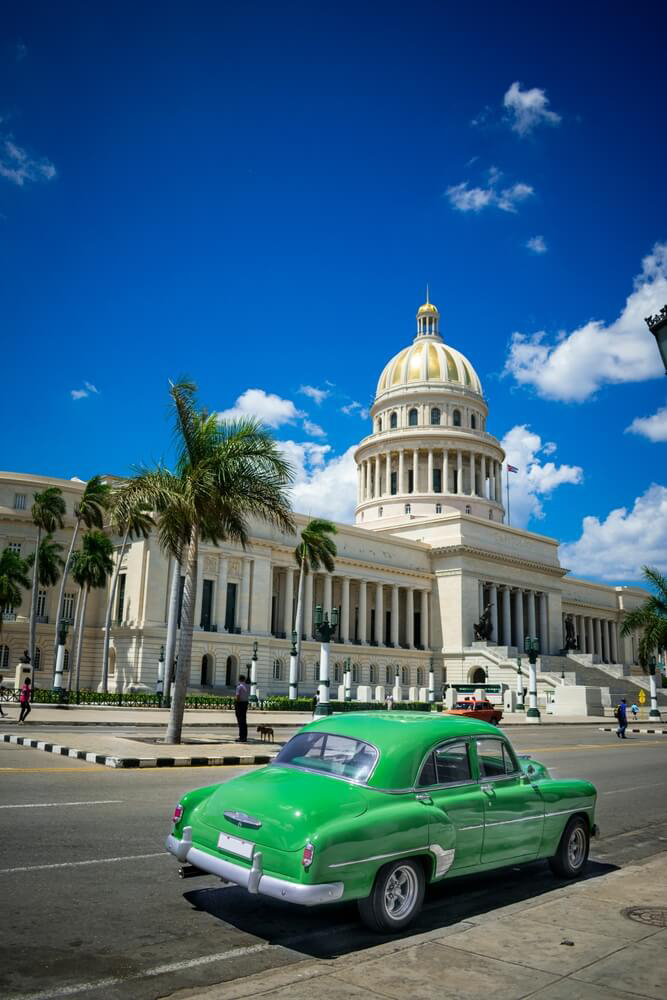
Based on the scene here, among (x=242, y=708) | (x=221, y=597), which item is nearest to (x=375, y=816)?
(x=242, y=708)

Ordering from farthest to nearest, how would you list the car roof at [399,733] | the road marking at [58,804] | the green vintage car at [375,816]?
the road marking at [58,804] < the car roof at [399,733] < the green vintage car at [375,816]

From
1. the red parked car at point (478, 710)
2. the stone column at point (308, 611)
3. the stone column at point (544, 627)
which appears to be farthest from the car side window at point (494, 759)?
the stone column at point (544, 627)

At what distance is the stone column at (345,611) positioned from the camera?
69.6m

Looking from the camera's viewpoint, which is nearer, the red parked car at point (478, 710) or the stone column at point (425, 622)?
the red parked car at point (478, 710)

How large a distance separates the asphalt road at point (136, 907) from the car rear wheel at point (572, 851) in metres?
0.24

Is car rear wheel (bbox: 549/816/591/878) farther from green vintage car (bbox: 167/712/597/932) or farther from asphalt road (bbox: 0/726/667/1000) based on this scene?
asphalt road (bbox: 0/726/667/1000)

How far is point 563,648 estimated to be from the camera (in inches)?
3415

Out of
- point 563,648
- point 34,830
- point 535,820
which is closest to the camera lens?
point 535,820

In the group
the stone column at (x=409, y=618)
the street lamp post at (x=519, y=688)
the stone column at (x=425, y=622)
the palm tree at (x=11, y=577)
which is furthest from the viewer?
the stone column at (x=425, y=622)

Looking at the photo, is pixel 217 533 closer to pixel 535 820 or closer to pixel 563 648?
pixel 535 820

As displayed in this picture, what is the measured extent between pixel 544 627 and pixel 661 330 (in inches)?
3228

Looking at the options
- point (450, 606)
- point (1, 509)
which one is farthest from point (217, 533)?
point (450, 606)

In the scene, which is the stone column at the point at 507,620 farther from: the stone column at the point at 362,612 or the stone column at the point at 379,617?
the stone column at the point at 362,612

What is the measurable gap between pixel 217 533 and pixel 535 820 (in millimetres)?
17809
